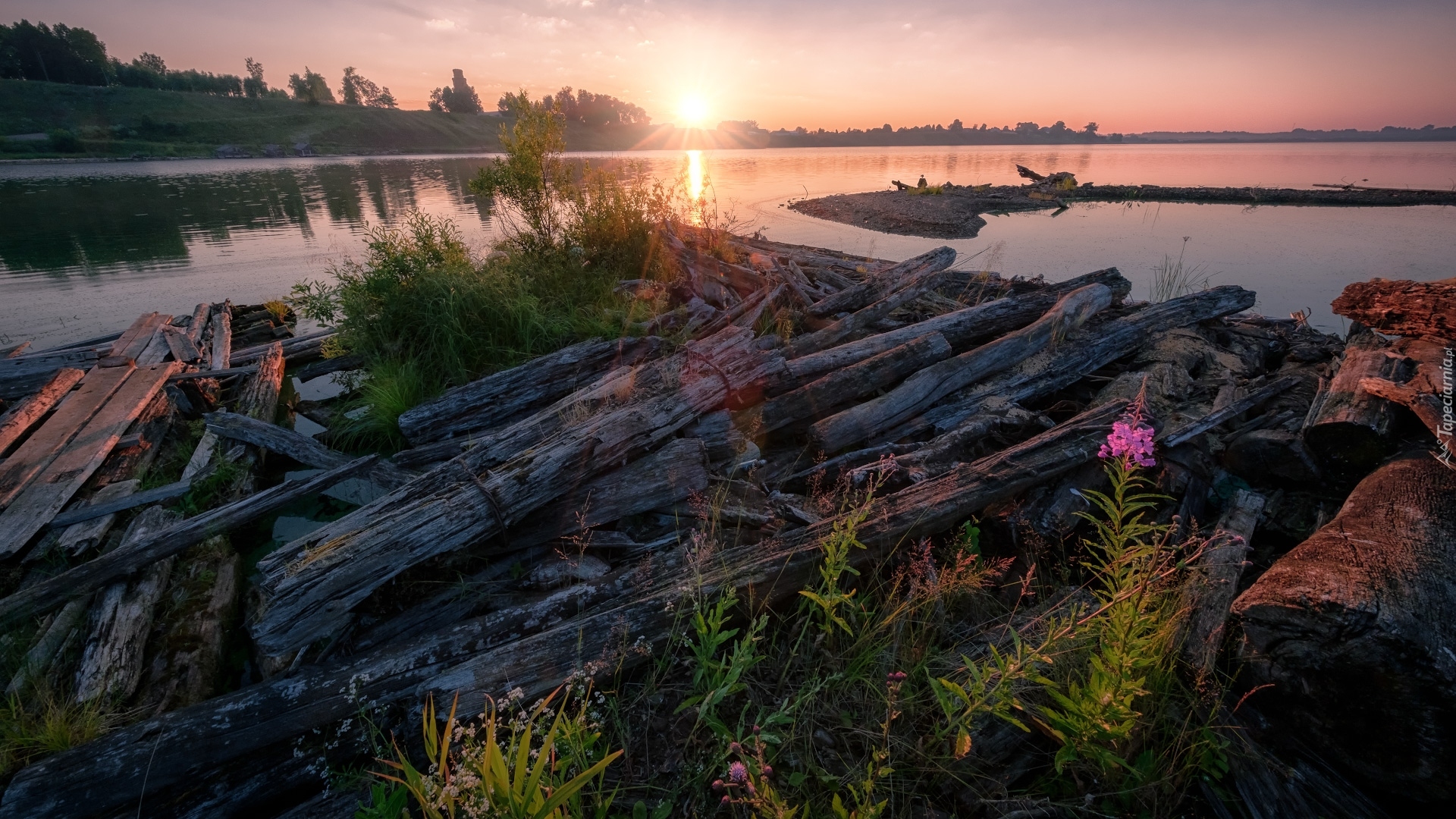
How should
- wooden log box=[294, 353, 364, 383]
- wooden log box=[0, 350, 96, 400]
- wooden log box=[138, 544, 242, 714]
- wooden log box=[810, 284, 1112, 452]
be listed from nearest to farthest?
wooden log box=[138, 544, 242, 714], wooden log box=[810, 284, 1112, 452], wooden log box=[0, 350, 96, 400], wooden log box=[294, 353, 364, 383]

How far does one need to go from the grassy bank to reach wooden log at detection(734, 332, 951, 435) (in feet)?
228

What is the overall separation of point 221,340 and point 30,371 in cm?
212

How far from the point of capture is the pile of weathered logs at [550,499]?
291cm

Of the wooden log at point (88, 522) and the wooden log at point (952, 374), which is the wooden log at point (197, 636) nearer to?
the wooden log at point (88, 522)

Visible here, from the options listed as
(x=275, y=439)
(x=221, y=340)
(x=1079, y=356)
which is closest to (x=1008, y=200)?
(x=1079, y=356)

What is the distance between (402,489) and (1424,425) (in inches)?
305

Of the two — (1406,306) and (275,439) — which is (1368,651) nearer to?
(1406,306)

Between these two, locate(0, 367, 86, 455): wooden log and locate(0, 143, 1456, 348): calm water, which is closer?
locate(0, 367, 86, 455): wooden log

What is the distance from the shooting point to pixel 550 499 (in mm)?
4137

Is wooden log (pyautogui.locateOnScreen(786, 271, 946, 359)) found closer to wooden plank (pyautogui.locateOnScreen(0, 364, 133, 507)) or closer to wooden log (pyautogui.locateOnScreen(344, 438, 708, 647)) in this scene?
wooden log (pyautogui.locateOnScreen(344, 438, 708, 647))

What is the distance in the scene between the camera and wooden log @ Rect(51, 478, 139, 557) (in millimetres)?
4469

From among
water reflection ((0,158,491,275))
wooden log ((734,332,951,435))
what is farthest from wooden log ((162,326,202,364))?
wooden log ((734,332,951,435))

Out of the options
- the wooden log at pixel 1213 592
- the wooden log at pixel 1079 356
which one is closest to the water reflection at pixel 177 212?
the wooden log at pixel 1079 356

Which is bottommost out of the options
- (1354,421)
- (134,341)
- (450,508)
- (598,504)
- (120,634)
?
(120,634)
